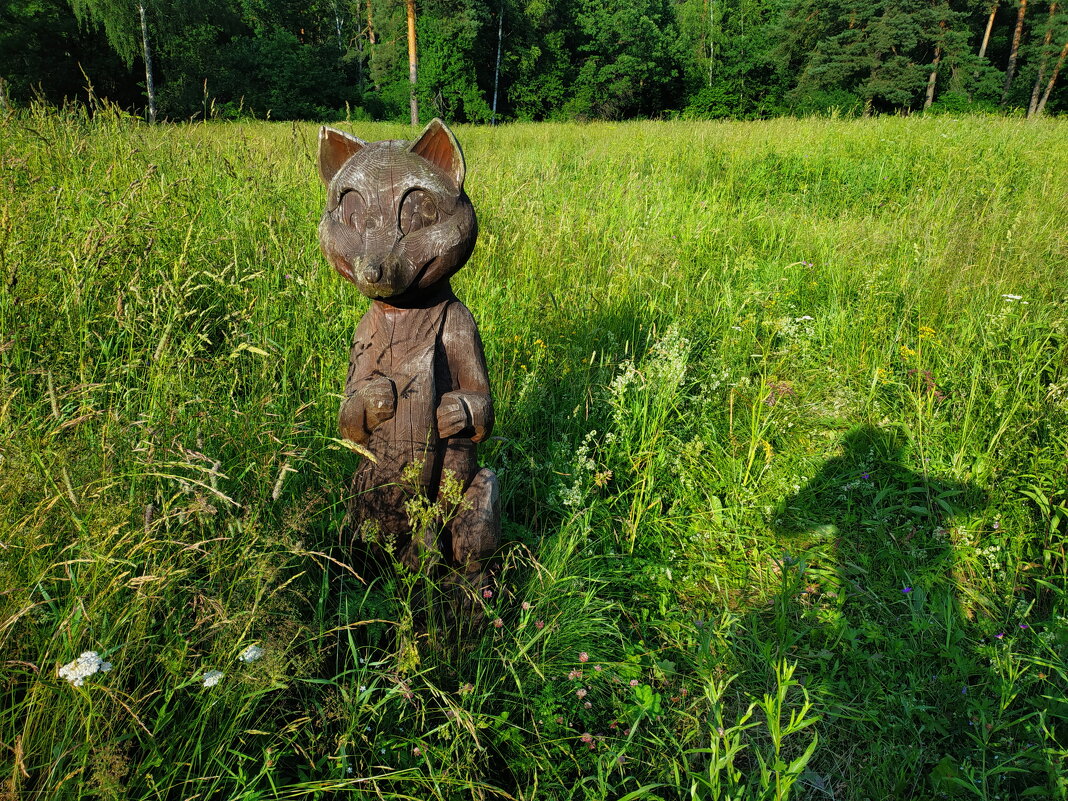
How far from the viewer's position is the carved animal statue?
6.14ft

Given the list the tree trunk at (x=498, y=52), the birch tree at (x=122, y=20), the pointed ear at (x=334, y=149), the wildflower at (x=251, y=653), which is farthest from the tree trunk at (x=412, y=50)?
the wildflower at (x=251, y=653)

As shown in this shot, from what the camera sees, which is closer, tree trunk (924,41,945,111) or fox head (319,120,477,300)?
fox head (319,120,477,300)

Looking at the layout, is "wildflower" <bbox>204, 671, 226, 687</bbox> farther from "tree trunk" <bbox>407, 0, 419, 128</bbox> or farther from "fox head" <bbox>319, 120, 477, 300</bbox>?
"tree trunk" <bbox>407, 0, 419, 128</bbox>

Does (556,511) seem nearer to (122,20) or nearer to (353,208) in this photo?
(353,208)

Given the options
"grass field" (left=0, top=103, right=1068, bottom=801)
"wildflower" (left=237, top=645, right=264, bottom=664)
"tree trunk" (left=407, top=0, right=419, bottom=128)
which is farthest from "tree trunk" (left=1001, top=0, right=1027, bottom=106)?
"wildflower" (left=237, top=645, right=264, bottom=664)

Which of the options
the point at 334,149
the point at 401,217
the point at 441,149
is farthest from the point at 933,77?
the point at 401,217

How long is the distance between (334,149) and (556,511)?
166 cm

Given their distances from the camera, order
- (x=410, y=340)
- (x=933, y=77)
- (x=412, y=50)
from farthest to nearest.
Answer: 1. (x=933, y=77)
2. (x=412, y=50)
3. (x=410, y=340)

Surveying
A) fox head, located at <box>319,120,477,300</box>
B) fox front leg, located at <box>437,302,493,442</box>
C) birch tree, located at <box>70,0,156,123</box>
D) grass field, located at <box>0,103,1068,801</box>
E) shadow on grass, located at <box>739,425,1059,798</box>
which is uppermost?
birch tree, located at <box>70,0,156,123</box>

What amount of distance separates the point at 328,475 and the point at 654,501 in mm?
1454

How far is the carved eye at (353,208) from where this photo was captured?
1896mm

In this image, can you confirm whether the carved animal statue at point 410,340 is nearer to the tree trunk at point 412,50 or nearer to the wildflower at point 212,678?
the wildflower at point 212,678

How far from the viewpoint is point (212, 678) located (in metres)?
1.29

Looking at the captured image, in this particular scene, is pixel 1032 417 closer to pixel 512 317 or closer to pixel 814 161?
pixel 512 317
